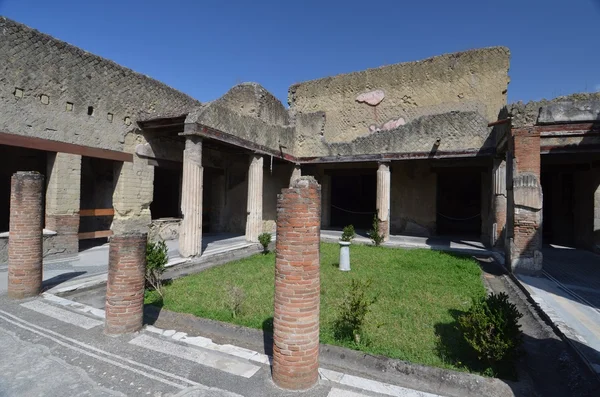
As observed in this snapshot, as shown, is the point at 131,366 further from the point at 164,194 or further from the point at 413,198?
the point at 164,194

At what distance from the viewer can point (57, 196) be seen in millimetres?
8320

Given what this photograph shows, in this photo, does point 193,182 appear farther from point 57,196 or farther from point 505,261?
point 505,261

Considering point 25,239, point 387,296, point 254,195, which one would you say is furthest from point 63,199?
point 387,296

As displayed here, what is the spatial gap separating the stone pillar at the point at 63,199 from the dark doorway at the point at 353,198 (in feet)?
39.4

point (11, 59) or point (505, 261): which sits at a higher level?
point (11, 59)

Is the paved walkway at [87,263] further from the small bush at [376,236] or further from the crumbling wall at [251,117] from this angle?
the small bush at [376,236]

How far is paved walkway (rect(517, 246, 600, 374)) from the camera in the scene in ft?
13.1

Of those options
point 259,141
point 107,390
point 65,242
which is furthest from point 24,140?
point 107,390

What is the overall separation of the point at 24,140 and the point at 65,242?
273 cm

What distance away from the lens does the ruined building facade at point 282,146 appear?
7.71 m

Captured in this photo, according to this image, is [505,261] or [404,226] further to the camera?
[404,226]

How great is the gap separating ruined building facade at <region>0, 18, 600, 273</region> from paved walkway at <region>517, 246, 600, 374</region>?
0.79 meters

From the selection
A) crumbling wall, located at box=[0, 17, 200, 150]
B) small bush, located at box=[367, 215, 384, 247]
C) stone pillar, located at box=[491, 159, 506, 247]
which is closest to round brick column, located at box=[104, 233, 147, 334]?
crumbling wall, located at box=[0, 17, 200, 150]

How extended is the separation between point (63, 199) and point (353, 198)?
45.8 ft
